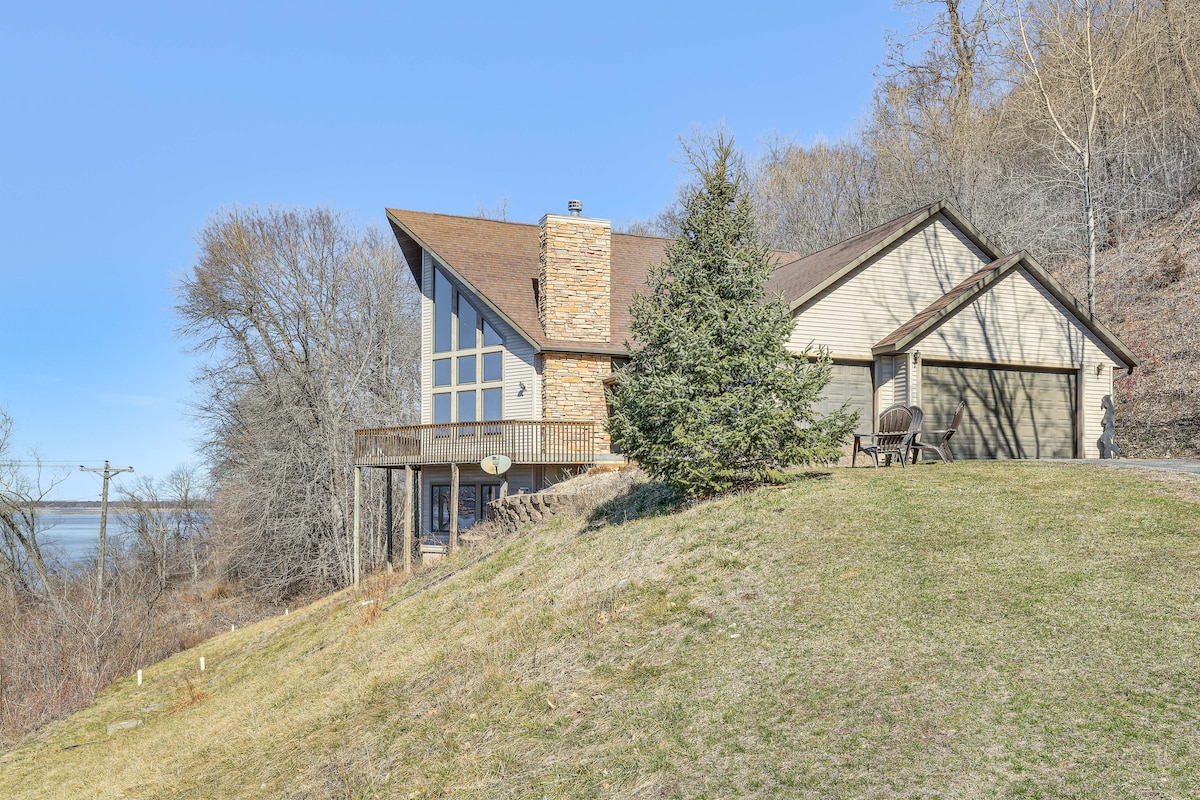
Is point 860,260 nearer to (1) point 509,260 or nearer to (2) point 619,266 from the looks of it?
(2) point 619,266

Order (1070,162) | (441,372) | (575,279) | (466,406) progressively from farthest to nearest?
(1070,162) → (441,372) → (466,406) → (575,279)

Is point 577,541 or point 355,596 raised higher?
point 577,541

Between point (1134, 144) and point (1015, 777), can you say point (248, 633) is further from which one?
point (1134, 144)

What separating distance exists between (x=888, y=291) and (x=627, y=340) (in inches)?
243

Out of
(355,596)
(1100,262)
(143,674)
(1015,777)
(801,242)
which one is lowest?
(143,674)

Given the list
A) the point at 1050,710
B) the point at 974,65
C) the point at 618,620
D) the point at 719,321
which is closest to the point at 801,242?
the point at 974,65

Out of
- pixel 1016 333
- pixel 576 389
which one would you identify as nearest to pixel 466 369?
pixel 576 389

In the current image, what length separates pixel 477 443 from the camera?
76.3ft

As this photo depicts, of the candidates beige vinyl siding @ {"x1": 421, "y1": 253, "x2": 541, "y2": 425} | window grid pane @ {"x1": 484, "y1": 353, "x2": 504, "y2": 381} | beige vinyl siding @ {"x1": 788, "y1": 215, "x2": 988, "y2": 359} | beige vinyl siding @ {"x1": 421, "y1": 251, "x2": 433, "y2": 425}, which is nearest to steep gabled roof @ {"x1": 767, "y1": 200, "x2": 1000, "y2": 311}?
beige vinyl siding @ {"x1": 788, "y1": 215, "x2": 988, "y2": 359}

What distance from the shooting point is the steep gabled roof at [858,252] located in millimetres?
18594

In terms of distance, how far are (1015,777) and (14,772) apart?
16.9 m

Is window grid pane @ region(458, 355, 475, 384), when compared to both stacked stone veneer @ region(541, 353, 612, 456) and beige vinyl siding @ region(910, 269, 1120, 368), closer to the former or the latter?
stacked stone veneer @ region(541, 353, 612, 456)

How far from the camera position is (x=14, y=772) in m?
15.8

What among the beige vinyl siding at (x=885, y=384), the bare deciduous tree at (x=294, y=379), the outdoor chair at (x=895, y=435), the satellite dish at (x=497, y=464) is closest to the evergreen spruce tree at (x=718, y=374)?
the outdoor chair at (x=895, y=435)
